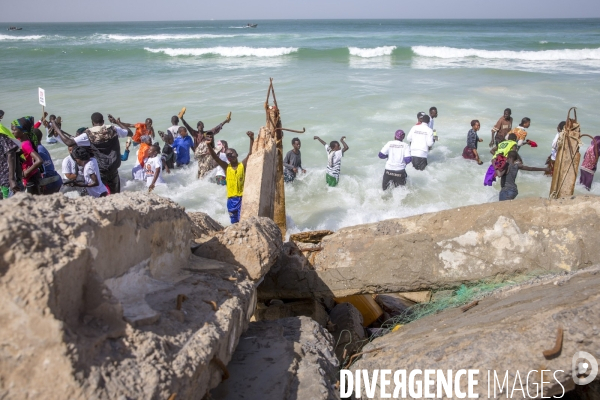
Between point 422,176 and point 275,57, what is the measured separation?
22.7 metres

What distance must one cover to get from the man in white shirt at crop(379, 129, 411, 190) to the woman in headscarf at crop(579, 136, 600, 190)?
2728 mm

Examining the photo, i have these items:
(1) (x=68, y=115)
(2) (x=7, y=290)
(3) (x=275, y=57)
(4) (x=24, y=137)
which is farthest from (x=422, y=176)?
(3) (x=275, y=57)

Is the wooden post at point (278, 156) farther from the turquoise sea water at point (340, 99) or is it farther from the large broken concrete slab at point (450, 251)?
the turquoise sea water at point (340, 99)

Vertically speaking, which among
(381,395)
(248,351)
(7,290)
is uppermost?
(7,290)

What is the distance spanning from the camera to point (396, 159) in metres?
8.09

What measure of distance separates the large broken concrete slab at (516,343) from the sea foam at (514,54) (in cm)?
2885

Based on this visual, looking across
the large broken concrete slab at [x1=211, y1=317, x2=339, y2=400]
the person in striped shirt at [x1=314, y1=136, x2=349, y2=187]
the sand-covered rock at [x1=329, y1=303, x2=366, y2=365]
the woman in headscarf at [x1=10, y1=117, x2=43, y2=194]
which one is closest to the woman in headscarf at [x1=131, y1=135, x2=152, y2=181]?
the woman in headscarf at [x1=10, y1=117, x2=43, y2=194]

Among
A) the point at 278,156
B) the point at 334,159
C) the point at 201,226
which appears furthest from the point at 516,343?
the point at 334,159

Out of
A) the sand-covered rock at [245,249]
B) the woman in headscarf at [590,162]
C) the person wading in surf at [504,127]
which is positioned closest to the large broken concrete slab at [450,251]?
the sand-covered rock at [245,249]

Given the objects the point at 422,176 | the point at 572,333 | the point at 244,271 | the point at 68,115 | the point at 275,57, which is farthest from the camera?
the point at 275,57

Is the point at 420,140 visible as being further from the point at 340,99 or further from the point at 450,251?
the point at 340,99

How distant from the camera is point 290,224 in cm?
757

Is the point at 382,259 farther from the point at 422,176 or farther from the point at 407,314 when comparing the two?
the point at 422,176

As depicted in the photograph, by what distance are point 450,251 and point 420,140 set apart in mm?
5573
